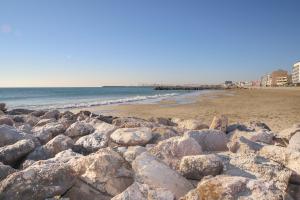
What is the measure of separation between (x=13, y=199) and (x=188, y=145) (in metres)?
2.06

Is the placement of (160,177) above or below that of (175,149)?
below

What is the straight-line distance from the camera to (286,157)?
3414mm

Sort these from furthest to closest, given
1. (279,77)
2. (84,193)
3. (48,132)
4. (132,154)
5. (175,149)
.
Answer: (279,77) → (48,132) → (175,149) → (132,154) → (84,193)

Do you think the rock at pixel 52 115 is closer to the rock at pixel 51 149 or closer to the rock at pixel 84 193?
the rock at pixel 51 149

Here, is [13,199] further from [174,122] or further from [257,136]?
[174,122]

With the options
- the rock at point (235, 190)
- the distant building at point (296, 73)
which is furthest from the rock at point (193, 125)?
the distant building at point (296, 73)

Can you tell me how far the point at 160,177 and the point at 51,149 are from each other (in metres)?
2.09

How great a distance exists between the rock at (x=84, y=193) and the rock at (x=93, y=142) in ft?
5.01

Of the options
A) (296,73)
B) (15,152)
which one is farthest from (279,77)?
(15,152)

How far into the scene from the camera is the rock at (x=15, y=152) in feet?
13.0

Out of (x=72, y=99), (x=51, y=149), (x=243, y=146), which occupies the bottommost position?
(x=72, y=99)

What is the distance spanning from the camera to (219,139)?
4.31 meters

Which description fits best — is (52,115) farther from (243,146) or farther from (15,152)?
(243,146)

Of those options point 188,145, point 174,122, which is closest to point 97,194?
point 188,145
